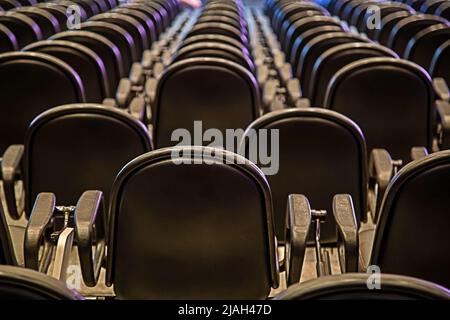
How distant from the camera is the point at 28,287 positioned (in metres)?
1.31

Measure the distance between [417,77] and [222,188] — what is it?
142 centimetres

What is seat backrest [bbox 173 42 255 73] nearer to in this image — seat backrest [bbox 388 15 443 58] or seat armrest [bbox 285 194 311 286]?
seat armrest [bbox 285 194 311 286]

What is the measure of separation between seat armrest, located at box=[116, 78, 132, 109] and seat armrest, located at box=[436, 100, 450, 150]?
164cm

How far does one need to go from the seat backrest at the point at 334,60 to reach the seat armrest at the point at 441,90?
0.26 meters

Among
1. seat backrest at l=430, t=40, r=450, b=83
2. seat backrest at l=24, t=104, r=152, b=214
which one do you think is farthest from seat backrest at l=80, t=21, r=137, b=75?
seat backrest at l=24, t=104, r=152, b=214

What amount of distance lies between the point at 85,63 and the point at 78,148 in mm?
1413

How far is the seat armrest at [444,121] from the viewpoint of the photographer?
3.38 meters

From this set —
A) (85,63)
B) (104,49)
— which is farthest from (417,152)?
(104,49)

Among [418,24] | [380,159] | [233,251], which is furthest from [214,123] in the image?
[418,24]

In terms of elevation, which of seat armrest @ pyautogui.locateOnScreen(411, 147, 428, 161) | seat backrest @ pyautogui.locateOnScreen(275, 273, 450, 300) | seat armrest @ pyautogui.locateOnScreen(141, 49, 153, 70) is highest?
seat backrest @ pyautogui.locateOnScreen(275, 273, 450, 300)

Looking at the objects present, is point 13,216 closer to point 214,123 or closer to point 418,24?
point 214,123

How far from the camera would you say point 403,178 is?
1960 mm

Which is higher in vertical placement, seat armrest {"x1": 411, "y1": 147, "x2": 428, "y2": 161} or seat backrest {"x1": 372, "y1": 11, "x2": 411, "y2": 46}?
seat armrest {"x1": 411, "y1": 147, "x2": 428, "y2": 161}

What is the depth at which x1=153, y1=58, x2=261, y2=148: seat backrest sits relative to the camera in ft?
11.1
